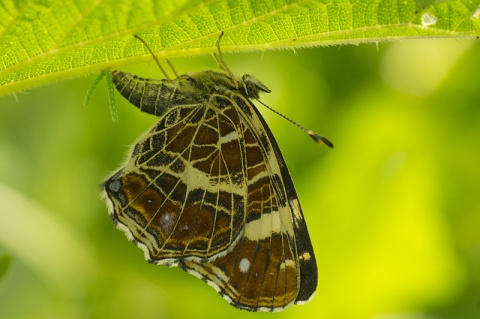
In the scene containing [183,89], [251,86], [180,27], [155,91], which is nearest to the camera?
[180,27]

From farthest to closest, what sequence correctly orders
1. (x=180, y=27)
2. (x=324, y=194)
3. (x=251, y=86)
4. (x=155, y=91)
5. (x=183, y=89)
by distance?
(x=324, y=194) → (x=251, y=86) → (x=183, y=89) → (x=155, y=91) → (x=180, y=27)

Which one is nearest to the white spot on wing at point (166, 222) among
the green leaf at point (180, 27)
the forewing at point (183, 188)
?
the forewing at point (183, 188)

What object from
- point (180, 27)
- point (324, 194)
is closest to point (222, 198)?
point (180, 27)

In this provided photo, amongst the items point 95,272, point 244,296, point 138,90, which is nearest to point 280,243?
point 244,296

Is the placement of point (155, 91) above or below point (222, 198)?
above

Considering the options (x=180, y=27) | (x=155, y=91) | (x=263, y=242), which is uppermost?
(x=180, y=27)

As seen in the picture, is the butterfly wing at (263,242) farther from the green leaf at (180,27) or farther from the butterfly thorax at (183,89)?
the green leaf at (180,27)

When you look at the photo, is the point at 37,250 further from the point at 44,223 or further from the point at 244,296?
the point at 244,296

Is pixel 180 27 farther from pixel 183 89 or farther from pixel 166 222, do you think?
pixel 166 222
